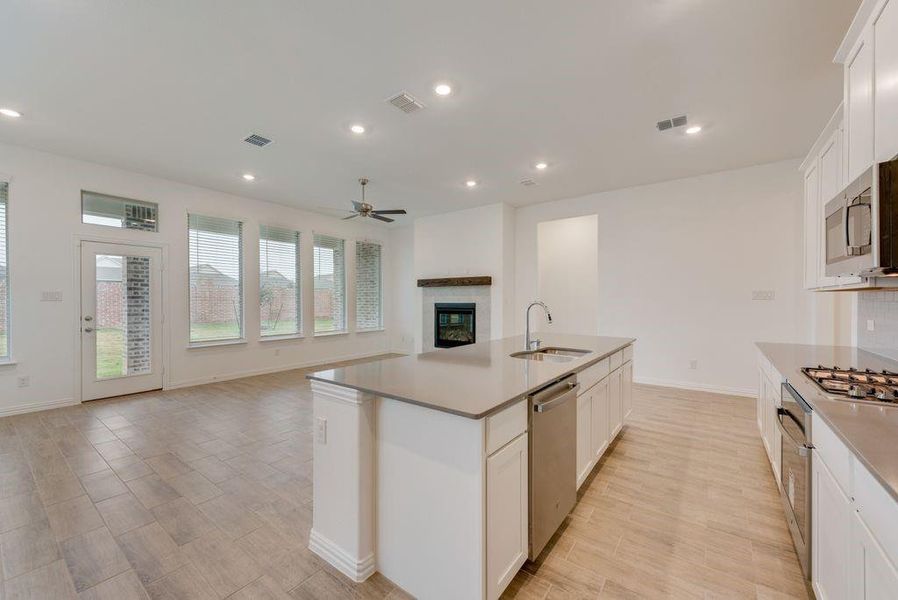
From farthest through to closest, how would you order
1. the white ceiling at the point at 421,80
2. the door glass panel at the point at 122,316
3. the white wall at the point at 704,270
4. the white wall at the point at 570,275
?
the white wall at the point at 570,275
the door glass panel at the point at 122,316
the white wall at the point at 704,270
the white ceiling at the point at 421,80

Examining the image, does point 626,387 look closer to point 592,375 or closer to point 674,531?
point 592,375

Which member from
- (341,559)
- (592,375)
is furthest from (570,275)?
(341,559)

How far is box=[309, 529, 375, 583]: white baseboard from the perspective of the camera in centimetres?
164

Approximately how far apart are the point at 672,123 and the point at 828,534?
336 cm

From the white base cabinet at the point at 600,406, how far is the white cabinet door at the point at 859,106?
165 centimetres

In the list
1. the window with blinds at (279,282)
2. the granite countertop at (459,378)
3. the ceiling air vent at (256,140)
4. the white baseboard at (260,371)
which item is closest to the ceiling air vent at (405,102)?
the ceiling air vent at (256,140)

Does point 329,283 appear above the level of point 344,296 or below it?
above

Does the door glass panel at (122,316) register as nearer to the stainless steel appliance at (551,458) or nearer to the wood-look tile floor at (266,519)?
the wood-look tile floor at (266,519)

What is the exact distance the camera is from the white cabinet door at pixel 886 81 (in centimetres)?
144

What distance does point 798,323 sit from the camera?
431cm

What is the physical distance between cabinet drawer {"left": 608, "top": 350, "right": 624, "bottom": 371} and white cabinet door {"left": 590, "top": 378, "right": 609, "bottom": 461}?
0.54 ft

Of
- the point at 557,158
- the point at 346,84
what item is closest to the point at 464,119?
the point at 346,84

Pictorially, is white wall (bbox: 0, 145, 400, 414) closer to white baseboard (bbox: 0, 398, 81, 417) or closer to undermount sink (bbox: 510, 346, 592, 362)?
white baseboard (bbox: 0, 398, 81, 417)

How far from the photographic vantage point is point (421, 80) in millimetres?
2742
